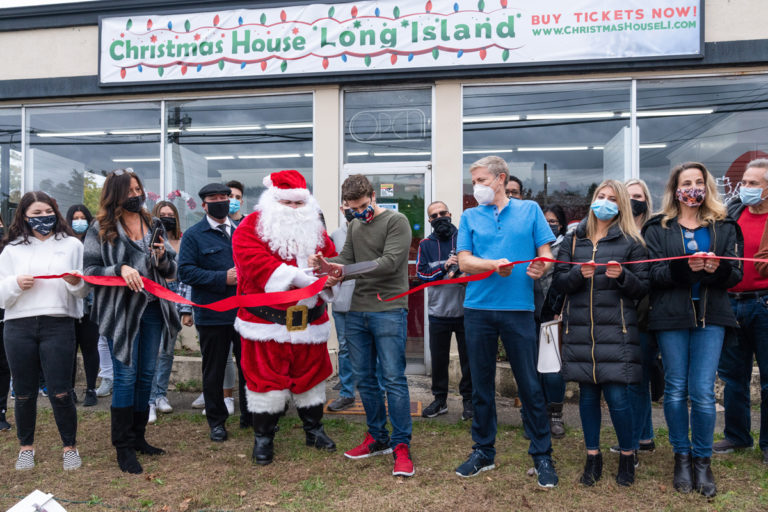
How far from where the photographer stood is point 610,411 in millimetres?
3756

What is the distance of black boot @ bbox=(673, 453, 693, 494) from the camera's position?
3.70m

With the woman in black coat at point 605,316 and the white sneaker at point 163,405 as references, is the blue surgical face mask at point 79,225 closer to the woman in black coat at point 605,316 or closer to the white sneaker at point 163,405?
the white sneaker at point 163,405

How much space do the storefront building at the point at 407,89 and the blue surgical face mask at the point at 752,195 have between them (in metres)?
2.92

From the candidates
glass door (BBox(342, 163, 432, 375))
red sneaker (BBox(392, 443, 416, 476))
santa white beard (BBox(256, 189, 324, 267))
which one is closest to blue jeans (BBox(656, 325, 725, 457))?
red sneaker (BBox(392, 443, 416, 476))

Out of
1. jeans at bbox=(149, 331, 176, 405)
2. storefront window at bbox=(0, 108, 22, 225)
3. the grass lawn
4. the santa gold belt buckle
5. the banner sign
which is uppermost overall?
the banner sign

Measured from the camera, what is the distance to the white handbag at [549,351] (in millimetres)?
4109

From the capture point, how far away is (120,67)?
773 centimetres

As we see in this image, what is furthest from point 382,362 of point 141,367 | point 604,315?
point 141,367

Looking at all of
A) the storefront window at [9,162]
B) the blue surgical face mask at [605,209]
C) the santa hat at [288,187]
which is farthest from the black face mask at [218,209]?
the storefront window at [9,162]

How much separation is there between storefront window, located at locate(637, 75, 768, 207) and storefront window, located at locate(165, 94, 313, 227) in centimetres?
430

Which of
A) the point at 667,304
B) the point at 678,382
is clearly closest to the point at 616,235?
the point at 667,304

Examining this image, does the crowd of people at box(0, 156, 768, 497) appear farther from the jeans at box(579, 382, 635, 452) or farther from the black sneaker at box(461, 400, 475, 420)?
the black sneaker at box(461, 400, 475, 420)

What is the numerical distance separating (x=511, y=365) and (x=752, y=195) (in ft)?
6.96

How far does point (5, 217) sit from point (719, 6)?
32.4 feet
